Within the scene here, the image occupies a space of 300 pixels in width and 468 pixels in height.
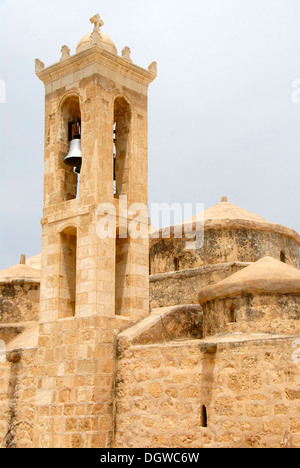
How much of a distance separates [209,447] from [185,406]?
598 millimetres

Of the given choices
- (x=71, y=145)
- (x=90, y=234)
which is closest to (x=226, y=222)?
(x=71, y=145)

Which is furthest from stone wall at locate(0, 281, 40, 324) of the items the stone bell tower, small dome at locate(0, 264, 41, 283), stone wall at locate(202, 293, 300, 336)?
stone wall at locate(202, 293, 300, 336)

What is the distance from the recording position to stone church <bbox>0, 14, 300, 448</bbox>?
25.1 feet

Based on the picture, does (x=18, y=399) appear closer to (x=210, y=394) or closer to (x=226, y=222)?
(x=210, y=394)

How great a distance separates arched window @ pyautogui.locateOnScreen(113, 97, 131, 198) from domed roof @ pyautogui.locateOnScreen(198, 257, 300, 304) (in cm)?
228

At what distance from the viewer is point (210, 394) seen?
7.88m

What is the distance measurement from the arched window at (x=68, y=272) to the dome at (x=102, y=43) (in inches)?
117

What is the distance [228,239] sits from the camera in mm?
12109

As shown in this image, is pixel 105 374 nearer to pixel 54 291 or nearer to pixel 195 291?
pixel 54 291

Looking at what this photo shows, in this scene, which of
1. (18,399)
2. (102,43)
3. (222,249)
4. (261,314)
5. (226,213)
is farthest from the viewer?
(226,213)

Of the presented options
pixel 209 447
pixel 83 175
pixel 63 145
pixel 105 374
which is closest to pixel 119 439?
pixel 105 374

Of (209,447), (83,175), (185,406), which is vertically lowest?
(209,447)

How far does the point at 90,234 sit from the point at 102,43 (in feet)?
10.3

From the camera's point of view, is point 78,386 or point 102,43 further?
point 102,43
